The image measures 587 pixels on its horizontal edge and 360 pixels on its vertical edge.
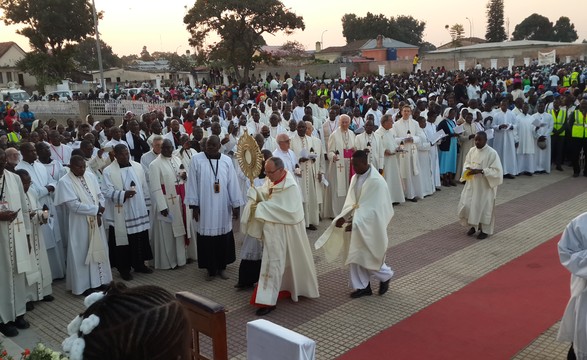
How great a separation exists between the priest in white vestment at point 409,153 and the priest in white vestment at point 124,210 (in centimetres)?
625

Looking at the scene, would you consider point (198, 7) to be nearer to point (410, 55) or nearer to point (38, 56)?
point (38, 56)

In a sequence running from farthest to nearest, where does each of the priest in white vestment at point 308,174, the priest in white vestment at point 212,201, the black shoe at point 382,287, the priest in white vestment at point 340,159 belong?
the priest in white vestment at point 340,159 < the priest in white vestment at point 308,174 < the priest in white vestment at point 212,201 < the black shoe at point 382,287

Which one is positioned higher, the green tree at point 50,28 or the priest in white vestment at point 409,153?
the green tree at point 50,28

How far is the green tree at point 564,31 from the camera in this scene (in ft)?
327

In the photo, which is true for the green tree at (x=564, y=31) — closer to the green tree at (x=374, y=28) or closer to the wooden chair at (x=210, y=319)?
the green tree at (x=374, y=28)

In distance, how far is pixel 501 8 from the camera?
102 meters

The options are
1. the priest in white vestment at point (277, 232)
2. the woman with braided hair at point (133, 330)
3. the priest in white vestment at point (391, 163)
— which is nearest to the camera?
the woman with braided hair at point (133, 330)

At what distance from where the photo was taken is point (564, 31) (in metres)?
100

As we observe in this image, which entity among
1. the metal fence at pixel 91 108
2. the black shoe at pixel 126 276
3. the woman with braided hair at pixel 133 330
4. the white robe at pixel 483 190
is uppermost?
the metal fence at pixel 91 108

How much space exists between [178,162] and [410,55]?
72.1m

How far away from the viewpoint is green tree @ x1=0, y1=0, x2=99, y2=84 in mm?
52438

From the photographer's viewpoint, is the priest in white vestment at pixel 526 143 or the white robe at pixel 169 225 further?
the priest in white vestment at pixel 526 143

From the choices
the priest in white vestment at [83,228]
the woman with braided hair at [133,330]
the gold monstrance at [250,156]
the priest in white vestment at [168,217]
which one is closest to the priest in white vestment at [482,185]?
the gold monstrance at [250,156]

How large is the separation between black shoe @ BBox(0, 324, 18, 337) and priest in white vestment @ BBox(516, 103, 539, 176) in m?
12.4
